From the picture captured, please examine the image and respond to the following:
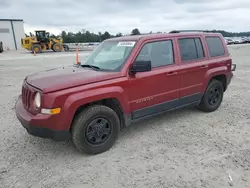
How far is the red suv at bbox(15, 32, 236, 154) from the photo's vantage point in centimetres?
304

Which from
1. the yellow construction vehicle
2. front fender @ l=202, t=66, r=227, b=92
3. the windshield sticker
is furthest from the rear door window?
the yellow construction vehicle

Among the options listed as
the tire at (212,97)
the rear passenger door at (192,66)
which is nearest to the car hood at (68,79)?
the rear passenger door at (192,66)

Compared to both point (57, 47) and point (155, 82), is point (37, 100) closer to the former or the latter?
point (155, 82)

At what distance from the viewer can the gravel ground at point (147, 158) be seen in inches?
109

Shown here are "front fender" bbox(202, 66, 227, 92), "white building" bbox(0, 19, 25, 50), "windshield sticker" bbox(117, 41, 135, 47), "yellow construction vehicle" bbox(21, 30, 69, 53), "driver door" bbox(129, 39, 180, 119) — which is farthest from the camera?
"white building" bbox(0, 19, 25, 50)

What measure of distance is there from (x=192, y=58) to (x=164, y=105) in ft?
3.91

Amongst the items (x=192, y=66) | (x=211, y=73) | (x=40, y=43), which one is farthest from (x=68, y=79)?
(x=40, y=43)

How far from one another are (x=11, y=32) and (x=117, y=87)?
48631 millimetres

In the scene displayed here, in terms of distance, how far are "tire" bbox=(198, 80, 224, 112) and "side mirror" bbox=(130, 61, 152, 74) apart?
6.74ft

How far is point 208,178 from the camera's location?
9.04 feet

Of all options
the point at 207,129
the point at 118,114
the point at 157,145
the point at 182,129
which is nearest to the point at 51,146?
the point at 118,114

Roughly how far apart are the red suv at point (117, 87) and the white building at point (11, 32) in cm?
4617

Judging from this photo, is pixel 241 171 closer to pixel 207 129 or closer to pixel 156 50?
pixel 207 129

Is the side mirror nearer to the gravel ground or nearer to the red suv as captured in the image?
the red suv
